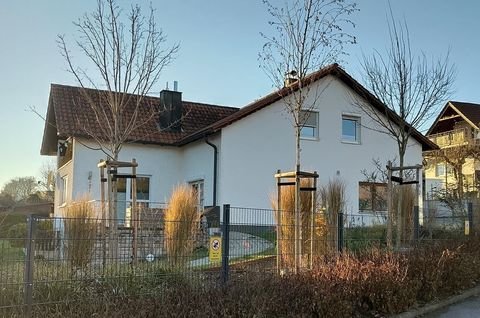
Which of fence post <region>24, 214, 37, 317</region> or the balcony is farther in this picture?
the balcony

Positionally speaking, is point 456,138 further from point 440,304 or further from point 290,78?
point 440,304

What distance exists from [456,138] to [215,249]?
34.5 meters

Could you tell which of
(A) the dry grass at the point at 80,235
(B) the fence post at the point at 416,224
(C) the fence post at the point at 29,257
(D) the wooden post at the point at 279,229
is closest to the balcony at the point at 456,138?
(B) the fence post at the point at 416,224

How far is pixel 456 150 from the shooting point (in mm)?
33656

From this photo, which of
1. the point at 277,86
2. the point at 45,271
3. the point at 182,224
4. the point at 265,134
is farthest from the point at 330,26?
the point at 265,134

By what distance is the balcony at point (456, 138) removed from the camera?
1362 inches

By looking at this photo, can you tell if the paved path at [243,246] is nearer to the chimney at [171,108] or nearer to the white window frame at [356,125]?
the white window frame at [356,125]

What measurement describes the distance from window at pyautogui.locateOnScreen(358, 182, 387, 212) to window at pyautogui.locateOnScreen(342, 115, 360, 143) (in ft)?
6.08

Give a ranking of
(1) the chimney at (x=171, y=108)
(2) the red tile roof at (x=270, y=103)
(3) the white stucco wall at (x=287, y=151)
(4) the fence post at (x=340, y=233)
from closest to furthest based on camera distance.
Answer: (4) the fence post at (x=340, y=233), (2) the red tile roof at (x=270, y=103), (3) the white stucco wall at (x=287, y=151), (1) the chimney at (x=171, y=108)

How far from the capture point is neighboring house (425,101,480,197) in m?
32.9

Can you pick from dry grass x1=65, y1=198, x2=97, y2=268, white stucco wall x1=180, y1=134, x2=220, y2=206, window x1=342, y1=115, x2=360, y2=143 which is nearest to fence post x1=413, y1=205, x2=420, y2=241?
dry grass x1=65, y1=198, x2=97, y2=268

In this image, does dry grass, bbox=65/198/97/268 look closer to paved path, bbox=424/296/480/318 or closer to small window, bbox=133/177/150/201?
paved path, bbox=424/296/480/318

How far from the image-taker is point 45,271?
21.6ft

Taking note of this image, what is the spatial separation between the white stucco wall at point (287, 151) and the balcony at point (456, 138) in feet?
43.4
